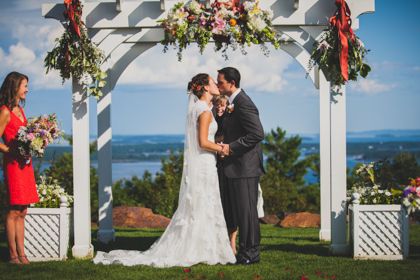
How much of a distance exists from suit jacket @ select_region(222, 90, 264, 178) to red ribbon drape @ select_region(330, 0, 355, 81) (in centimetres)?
124

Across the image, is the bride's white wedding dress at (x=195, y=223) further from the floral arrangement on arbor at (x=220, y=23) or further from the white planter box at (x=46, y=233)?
the floral arrangement on arbor at (x=220, y=23)

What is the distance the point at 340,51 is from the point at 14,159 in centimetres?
403

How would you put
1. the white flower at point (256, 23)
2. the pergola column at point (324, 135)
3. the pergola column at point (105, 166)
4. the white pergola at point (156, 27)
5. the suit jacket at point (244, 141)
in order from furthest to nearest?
the pergola column at point (105, 166) < the pergola column at point (324, 135) < the white pergola at point (156, 27) < the white flower at point (256, 23) < the suit jacket at point (244, 141)

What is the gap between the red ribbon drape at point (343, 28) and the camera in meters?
7.14

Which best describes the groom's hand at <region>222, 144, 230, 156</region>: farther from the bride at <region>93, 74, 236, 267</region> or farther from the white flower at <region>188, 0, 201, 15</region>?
the white flower at <region>188, 0, 201, 15</region>

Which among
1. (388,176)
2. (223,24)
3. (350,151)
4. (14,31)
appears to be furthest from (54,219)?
(350,151)

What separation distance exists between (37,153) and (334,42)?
374 centimetres

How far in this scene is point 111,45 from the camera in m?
7.69

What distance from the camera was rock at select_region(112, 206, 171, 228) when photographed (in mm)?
12125

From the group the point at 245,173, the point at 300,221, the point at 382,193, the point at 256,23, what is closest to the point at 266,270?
the point at 245,173

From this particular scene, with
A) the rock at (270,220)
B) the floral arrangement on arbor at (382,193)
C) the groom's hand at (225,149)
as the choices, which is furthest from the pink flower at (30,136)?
the rock at (270,220)

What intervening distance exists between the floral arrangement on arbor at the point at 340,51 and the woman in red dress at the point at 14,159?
11.6 feet

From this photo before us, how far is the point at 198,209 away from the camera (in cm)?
701

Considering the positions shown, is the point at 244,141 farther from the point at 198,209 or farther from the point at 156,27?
the point at 156,27
